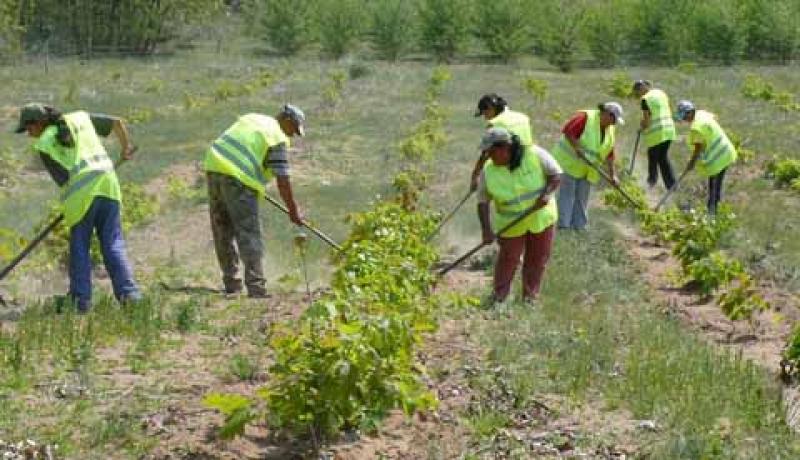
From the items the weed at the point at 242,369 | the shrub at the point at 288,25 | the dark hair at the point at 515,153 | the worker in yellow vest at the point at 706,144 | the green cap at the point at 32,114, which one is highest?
the green cap at the point at 32,114

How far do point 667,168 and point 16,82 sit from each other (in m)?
25.3

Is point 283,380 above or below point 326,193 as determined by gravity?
above

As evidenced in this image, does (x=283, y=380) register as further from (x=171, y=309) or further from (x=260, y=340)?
(x=171, y=309)

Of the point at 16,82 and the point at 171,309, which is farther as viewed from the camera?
the point at 16,82

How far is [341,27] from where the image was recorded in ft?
182

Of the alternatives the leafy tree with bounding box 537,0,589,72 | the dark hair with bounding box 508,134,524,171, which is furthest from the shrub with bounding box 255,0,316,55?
the dark hair with bounding box 508,134,524,171

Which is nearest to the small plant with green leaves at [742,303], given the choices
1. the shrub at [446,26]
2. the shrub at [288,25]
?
the shrub at [446,26]

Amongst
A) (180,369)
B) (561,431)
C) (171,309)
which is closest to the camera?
(561,431)

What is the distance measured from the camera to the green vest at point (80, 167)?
285 inches

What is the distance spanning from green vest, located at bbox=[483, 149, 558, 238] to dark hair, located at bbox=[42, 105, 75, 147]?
10.0 ft

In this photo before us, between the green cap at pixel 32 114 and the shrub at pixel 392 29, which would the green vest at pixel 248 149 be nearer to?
the green cap at pixel 32 114

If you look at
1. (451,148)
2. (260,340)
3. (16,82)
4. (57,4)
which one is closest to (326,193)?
(451,148)

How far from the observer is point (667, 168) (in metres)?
14.0

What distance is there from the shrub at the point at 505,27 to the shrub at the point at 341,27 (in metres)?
6.89
